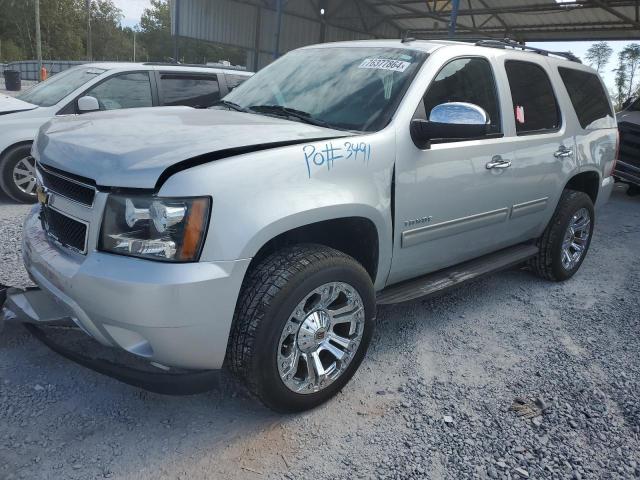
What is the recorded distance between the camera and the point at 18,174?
614 centimetres

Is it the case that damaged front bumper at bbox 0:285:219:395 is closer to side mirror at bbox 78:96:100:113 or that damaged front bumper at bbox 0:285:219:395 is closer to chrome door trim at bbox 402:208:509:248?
chrome door trim at bbox 402:208:509:248

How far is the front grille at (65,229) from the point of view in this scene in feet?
7.74

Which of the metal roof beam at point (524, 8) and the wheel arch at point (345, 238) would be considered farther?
the metal roof beam at point (524, 8)

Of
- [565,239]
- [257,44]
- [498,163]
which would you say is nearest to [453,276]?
[498,163]

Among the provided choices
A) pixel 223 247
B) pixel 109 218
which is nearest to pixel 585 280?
pixel 223 247

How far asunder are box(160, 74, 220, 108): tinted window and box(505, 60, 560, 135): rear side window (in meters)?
3.88

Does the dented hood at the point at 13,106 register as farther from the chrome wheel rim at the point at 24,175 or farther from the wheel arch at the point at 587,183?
the wheel arch at the point at 587,183

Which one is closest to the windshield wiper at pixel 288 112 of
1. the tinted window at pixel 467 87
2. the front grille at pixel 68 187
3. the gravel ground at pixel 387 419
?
the tinted window at pixel 467 87

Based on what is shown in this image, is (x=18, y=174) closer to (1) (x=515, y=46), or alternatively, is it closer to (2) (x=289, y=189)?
(2) (x=289, y=189)

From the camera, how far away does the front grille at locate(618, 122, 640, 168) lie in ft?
30.3

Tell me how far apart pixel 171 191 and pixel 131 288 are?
405 mm

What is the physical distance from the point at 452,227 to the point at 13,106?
5438mm

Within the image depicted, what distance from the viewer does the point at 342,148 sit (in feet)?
8.71

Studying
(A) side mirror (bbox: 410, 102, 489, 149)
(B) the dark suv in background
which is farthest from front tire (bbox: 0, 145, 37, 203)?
(B) the dark suv in background
